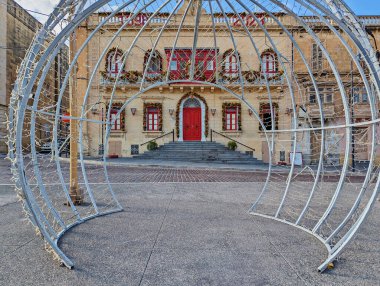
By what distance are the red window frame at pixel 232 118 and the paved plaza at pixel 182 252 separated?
1680 cm

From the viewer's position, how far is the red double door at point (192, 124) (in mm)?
22578

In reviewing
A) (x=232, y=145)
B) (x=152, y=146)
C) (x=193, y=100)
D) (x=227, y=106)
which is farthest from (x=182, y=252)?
(x=193, y=100)

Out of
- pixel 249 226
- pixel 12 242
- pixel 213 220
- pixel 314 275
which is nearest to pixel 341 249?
pixel 314 275

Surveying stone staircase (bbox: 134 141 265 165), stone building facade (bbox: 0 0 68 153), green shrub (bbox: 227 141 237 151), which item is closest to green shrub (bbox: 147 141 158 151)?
stone staircase (bbox: 134 141 265 165)

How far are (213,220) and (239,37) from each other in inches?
740

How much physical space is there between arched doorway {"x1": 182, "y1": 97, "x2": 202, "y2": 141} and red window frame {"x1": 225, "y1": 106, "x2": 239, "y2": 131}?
2042 millimetres

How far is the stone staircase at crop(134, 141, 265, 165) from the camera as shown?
1945cm

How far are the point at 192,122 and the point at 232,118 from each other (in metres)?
3.02

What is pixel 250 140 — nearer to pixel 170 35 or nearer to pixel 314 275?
pixel 170 35

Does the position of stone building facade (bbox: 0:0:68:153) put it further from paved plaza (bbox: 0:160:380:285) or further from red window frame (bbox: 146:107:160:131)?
paved plaza (bbox: 0:160:380:285)

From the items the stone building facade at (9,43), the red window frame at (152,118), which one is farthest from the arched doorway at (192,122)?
the stone building facade at (9,43)

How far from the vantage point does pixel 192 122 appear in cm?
2259

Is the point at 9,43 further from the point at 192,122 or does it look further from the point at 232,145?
the point at 232,145

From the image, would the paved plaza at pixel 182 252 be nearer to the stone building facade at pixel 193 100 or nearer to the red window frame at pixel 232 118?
the stone building facade at pixel 193 100
